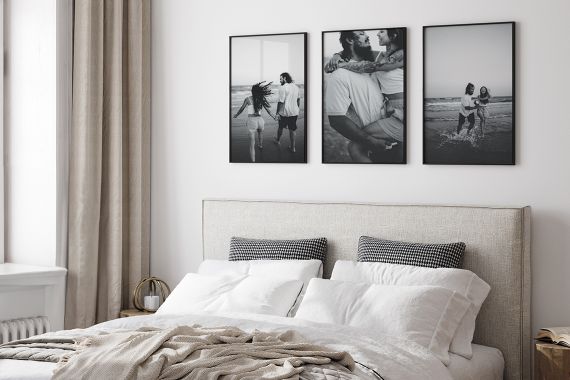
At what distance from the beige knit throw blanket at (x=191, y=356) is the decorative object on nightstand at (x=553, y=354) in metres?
1.09

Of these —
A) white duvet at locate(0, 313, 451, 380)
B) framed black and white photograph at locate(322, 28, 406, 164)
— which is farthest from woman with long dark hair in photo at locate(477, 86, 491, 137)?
white duvet at locate(0, 313, 451, 380)

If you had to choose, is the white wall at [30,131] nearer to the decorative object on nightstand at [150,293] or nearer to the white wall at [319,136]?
the decorative object on nightstand at [150,293]

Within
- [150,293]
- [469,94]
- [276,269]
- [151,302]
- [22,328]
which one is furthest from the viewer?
[150,293]

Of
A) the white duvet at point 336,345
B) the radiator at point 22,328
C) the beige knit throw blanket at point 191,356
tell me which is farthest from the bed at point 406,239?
the radiator at point 22,328

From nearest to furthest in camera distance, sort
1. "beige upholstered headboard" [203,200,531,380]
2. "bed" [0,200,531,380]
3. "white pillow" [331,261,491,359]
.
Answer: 1. "bed" [0,200,531,380]
2. "white pillow" [331,261,491,359]
3. "beige upholstered headboard" [203,200,531,380]

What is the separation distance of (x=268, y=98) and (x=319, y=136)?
36cm

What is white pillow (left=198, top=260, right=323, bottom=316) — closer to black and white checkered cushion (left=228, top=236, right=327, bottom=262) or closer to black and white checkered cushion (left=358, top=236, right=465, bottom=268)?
black and white checkered cushion (left=228, top=236, right=327, bottom=262)

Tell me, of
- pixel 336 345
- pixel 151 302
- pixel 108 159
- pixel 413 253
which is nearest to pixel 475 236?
pixel 413 253

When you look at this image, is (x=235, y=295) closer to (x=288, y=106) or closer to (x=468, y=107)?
(x=288, y=106)

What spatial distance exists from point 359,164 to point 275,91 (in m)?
0.62

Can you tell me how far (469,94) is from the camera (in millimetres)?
4250

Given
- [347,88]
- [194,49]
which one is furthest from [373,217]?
[194,49]

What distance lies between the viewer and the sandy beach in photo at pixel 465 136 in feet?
13.7

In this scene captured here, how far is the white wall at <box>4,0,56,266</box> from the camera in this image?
479 cm
